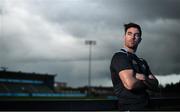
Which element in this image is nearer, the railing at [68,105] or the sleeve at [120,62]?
the sleeve at [120,62]

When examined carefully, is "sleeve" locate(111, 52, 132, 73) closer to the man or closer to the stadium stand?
the man

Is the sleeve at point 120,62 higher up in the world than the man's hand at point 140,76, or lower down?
higher up

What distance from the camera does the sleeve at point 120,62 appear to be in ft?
5.90

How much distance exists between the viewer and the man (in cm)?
178

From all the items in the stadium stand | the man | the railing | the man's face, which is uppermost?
the man's face

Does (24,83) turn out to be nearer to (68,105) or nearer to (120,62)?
(68,105)

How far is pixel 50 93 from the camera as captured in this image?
147 feet

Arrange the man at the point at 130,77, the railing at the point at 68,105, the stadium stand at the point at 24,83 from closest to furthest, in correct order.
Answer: the man at the point at 130,77, the railing at the point at 68,105, the stadium stand at the point at 24,83

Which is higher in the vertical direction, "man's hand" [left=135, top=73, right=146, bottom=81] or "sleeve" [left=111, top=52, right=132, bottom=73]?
"sleeve" [left=111, top=52, right=132, bottom=73]

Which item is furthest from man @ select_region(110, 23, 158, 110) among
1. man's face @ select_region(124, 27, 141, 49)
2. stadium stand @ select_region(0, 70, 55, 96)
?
stadium stand @ select_region(0, 70, 55, 96)

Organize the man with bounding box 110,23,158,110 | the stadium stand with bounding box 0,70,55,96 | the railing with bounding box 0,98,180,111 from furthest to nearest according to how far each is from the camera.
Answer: the stadium stand with bounding box 0,70,55,96 < the railing with bounding box 0,98,180,111 < the man with bounding box 110,23,158,110

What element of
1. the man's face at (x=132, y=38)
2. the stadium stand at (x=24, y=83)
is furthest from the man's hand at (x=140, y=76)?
the stadium stand at (x=24, y=83)

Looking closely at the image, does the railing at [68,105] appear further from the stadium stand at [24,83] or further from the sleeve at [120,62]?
the stadium stand at [24,83]

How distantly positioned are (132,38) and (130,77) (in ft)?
0.72
